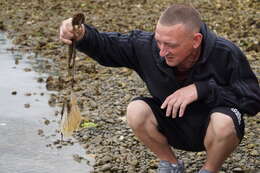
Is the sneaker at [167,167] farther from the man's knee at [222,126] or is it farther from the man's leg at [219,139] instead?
the man's knee at [222,126]

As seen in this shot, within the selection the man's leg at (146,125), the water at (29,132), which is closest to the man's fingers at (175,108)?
the man's leg at (146,125)

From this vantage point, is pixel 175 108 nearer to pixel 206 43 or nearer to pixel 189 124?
pixel 189 124

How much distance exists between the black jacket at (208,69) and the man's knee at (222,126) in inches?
4.9

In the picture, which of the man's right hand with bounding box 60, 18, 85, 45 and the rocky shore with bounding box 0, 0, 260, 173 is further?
the rocky shore with bounding box 0, 0, 260, 173

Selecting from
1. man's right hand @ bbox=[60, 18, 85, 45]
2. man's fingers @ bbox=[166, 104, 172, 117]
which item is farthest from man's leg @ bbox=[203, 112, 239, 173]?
man's right hand @ bbox=[60, 18, 85, 45]

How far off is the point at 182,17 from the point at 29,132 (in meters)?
2.14

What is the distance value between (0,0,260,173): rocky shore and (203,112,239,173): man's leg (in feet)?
2.13

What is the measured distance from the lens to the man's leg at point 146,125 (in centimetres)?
374

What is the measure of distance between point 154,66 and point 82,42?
0.46 meters

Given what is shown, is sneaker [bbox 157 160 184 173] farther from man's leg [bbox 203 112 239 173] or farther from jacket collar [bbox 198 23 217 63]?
jacket collar [bbox 198 23 217 63]

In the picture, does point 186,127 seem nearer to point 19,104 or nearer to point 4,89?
point 19,104

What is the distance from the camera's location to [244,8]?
12234 millimetres

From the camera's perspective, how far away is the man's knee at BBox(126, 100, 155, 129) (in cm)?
373

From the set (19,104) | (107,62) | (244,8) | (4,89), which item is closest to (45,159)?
(107,62)
